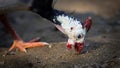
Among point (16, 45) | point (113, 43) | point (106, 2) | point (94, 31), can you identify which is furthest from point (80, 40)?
point (106, 2)

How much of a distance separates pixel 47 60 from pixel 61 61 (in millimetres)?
132

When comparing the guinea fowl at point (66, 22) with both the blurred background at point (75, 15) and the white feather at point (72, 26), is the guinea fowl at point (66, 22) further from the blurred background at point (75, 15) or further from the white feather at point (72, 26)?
the blurred background at point (75, 15)

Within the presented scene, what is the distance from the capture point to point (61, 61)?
366cm

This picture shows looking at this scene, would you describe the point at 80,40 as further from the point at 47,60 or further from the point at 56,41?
the point at 56,41

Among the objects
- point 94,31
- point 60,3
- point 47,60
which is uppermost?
point 47,60

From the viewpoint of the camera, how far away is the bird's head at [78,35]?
3641 mm

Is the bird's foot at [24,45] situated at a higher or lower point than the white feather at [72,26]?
lower

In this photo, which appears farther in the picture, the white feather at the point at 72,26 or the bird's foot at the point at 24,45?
the bird's foot at the point at 24,45

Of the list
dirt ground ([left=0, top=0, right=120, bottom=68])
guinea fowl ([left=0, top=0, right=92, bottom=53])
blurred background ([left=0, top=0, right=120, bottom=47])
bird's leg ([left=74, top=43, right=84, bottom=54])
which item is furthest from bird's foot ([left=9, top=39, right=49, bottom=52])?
bird's leg ([left=74, top=43, right=84, bottom=54])

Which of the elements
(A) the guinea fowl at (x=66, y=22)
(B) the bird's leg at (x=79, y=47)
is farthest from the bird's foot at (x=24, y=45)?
(B) the bird's leg at (x=79, y=47)

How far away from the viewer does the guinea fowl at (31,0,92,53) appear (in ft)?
12.0

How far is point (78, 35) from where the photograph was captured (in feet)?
11.9

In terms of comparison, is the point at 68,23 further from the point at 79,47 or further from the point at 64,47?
the point at 64,47

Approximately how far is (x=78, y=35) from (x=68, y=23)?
147 millimetres
